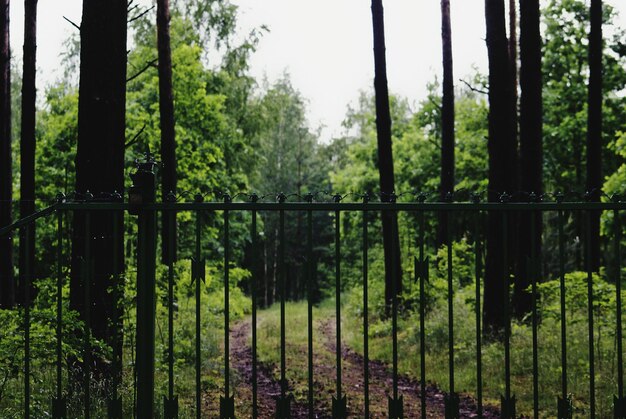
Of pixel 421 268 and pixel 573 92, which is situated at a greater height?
pixel 573 92

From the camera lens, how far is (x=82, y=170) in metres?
5.99

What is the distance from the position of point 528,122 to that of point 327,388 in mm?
6006

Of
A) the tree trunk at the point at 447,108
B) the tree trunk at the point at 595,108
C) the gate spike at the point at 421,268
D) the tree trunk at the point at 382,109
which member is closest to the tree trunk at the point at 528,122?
the tree trunk at the point at 382,109

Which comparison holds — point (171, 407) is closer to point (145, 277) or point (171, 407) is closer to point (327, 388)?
point (145, 277)

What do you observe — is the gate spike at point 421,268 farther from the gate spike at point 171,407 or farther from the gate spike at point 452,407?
the gate spike at point 171,407

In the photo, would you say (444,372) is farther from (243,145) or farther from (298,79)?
(298,79)

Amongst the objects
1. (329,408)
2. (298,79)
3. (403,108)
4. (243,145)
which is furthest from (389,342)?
(298,79)

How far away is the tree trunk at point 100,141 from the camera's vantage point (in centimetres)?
589

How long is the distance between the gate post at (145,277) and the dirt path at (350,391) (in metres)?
1.44

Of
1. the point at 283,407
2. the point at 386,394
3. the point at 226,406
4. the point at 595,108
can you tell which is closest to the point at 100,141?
the point at 226,406

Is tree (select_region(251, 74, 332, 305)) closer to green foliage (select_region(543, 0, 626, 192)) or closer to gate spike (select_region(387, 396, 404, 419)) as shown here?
green foliage (select_region(543, 0, 626, 192))

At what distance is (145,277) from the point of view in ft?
14.9

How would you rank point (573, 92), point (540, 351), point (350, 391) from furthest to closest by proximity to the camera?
point (573, 92) < point (540, 351) < point (350, 391)

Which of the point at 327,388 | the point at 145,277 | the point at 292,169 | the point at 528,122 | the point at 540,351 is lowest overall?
the point at 327,388
